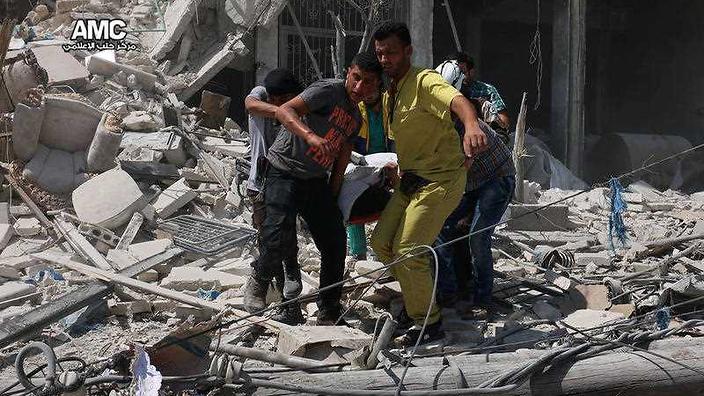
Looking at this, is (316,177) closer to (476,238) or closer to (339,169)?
(339,169)

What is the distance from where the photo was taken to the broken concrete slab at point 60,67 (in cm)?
895

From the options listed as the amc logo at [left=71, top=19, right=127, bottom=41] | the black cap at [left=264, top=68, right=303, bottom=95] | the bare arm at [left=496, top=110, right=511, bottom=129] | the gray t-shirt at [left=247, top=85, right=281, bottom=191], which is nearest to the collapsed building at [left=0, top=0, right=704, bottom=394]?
the amc logo at [left=71, top=19, right=127, bottom=41]

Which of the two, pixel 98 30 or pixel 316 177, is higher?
pixel 98 30

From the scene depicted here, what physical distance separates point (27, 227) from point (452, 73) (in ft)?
12.3

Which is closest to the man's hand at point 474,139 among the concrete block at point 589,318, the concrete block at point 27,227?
the concrete block at point 589,318

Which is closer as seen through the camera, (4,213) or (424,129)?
(424,129)

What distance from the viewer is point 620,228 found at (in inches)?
232

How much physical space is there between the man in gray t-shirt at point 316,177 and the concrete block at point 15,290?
1.69 metres

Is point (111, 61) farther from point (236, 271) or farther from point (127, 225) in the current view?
point (236, 271)

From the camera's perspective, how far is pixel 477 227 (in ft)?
16.8

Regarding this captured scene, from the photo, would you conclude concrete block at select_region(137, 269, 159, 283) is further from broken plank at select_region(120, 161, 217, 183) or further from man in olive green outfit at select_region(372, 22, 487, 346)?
man in olive green outfit at select_region(372, 22, 487, 346)

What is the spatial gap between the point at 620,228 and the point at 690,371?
2.28 metres

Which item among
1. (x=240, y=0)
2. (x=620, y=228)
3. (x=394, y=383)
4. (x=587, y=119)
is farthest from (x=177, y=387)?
(x=587, y=119)

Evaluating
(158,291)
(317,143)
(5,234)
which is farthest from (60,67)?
(317,143)
